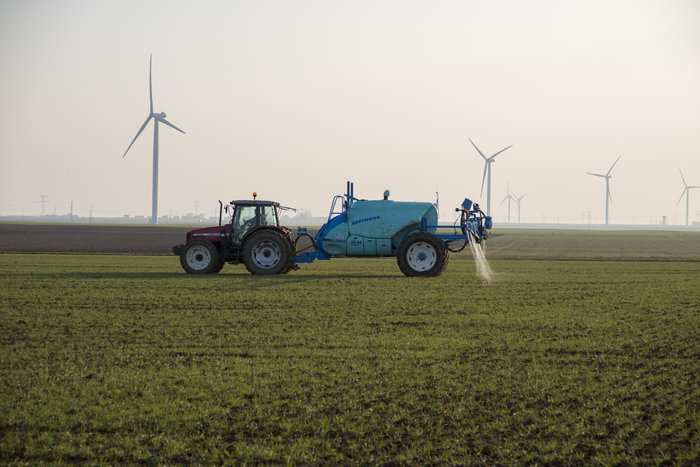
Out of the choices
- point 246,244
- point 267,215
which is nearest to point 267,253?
point 246,244

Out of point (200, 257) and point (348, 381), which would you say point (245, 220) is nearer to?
point (200, 257)

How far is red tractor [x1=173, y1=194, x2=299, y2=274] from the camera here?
52.2 feet

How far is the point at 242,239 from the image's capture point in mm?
16188

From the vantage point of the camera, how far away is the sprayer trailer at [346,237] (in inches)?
625

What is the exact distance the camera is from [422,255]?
15953 mm

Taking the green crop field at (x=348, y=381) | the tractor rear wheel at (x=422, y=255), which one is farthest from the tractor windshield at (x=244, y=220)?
the green crop field at (x=348, y=381)

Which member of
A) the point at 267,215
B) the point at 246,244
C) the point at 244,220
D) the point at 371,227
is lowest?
the point at 246,244

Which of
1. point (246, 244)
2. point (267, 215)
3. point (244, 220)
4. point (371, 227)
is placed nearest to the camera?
Result: point (246, 244)

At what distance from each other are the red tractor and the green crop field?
15.9ft

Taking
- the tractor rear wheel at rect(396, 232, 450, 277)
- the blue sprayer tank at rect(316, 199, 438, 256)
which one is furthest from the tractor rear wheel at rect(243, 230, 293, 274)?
the tractor rear wheel at rect(396, 232, 450, 277)

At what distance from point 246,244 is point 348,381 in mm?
10751

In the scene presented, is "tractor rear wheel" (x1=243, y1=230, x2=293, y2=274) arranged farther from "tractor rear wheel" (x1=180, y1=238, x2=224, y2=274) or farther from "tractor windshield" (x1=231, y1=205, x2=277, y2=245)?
"tractor rear wheel" (x1=180, y1=238, x2=224, y2=274)

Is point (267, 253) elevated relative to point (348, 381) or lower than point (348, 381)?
elevated

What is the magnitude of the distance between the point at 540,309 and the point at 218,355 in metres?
6.23
